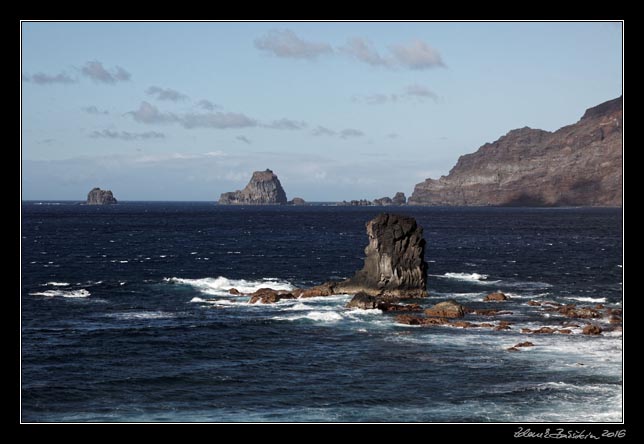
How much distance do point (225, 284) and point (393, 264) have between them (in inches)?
1016

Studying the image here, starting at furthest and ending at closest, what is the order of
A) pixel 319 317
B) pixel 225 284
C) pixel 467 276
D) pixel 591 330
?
pixel 467 276 < pixel 225 284 < pixel 319 317 < pixel 591 330

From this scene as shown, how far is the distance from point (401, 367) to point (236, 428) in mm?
21541

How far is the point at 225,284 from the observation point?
102 m

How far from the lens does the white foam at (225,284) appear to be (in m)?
96.4

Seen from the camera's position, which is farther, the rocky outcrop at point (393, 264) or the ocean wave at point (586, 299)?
the rocky outcrop at point (393, 264)

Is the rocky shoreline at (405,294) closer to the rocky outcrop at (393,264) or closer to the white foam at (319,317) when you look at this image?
the rocky outcrop at (393,264)

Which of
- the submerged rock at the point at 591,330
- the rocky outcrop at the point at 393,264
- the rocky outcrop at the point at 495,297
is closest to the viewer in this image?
the submerged rock at the point at 591,330

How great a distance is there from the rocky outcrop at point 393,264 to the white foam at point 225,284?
11.7 meters

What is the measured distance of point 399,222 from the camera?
90.7m

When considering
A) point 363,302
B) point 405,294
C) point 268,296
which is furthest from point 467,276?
point 268,296

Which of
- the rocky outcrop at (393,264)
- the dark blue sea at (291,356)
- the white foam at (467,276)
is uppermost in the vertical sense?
the rocky outcrop at (393,264)

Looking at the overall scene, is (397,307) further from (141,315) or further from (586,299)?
(141,315)

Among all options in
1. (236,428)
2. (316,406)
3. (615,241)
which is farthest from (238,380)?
(615,241)

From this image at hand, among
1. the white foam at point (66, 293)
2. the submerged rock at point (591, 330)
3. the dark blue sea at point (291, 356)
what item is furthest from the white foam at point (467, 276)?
the white foam at point (66, 293)
